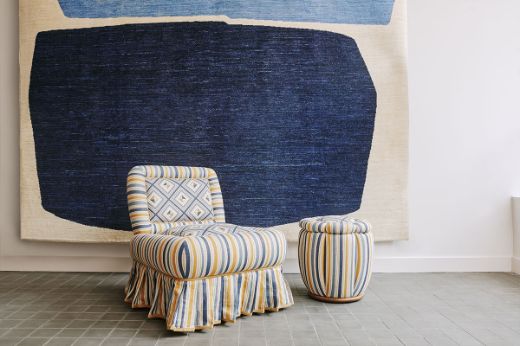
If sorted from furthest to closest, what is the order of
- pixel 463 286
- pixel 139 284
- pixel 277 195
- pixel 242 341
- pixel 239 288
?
pixel 277 195 → pixel 463 286 → pixel 139 284 → pixel 239 288 → pixel 242 341

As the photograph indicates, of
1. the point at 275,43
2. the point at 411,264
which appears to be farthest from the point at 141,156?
the point at 411,264

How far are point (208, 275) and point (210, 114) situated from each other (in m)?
1.59

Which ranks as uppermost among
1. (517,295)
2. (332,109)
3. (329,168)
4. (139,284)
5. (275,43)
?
(275,43)

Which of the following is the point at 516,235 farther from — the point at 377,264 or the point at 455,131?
the point at 377,264

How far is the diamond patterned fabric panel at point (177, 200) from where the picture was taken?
281 cm

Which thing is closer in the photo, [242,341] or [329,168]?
[242,341]

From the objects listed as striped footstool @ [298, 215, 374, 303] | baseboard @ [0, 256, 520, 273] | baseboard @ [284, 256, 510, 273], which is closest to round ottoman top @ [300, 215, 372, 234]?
striped footstool @ [298, 215, 374, 303]

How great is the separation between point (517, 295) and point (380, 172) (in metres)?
1.27

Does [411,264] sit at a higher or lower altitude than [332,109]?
lower

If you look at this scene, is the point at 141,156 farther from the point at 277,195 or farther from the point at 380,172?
the point at 380,172

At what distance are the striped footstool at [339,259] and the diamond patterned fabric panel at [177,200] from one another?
769 mm

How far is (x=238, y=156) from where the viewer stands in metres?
3.45

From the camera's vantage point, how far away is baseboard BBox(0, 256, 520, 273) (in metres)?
3.50

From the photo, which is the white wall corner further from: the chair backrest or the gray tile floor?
the chair backrest
